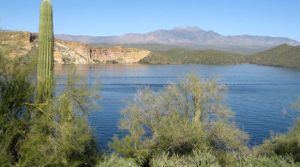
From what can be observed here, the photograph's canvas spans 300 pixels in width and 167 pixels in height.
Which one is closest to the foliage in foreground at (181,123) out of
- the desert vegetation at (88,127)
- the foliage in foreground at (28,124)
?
the desert vegetation at (88,127)

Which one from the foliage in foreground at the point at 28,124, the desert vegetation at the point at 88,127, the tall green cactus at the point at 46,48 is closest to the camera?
the foliage in foreground at the point at 28,124

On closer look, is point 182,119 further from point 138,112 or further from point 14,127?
point 14,127

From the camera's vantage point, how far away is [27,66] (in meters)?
15.3

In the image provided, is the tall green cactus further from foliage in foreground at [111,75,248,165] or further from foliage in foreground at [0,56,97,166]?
foliage in foreground at [111,75,248,165]

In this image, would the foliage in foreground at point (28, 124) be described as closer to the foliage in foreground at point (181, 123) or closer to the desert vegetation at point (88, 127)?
the desert vegetation at point (88, 127)

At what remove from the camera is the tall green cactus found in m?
16.2

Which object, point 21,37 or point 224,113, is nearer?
point 21,37

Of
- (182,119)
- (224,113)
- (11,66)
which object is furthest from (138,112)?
(11,66)

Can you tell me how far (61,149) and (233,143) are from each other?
66.2 feet

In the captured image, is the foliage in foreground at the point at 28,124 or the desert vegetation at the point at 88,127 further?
the desert vegetation at the point at 88,127

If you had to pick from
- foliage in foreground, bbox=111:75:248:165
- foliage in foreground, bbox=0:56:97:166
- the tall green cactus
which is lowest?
foliage in foreground, bbox=111:75:248:165

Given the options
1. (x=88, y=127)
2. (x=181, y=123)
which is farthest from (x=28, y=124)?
(x=181, y=123)

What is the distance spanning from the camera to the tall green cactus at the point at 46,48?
53.3 ft

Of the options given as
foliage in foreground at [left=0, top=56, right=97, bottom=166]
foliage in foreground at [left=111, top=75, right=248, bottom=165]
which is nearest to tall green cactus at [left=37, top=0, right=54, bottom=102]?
foliage in foreground at [left=0, top=56, right=97, bottom=166]
